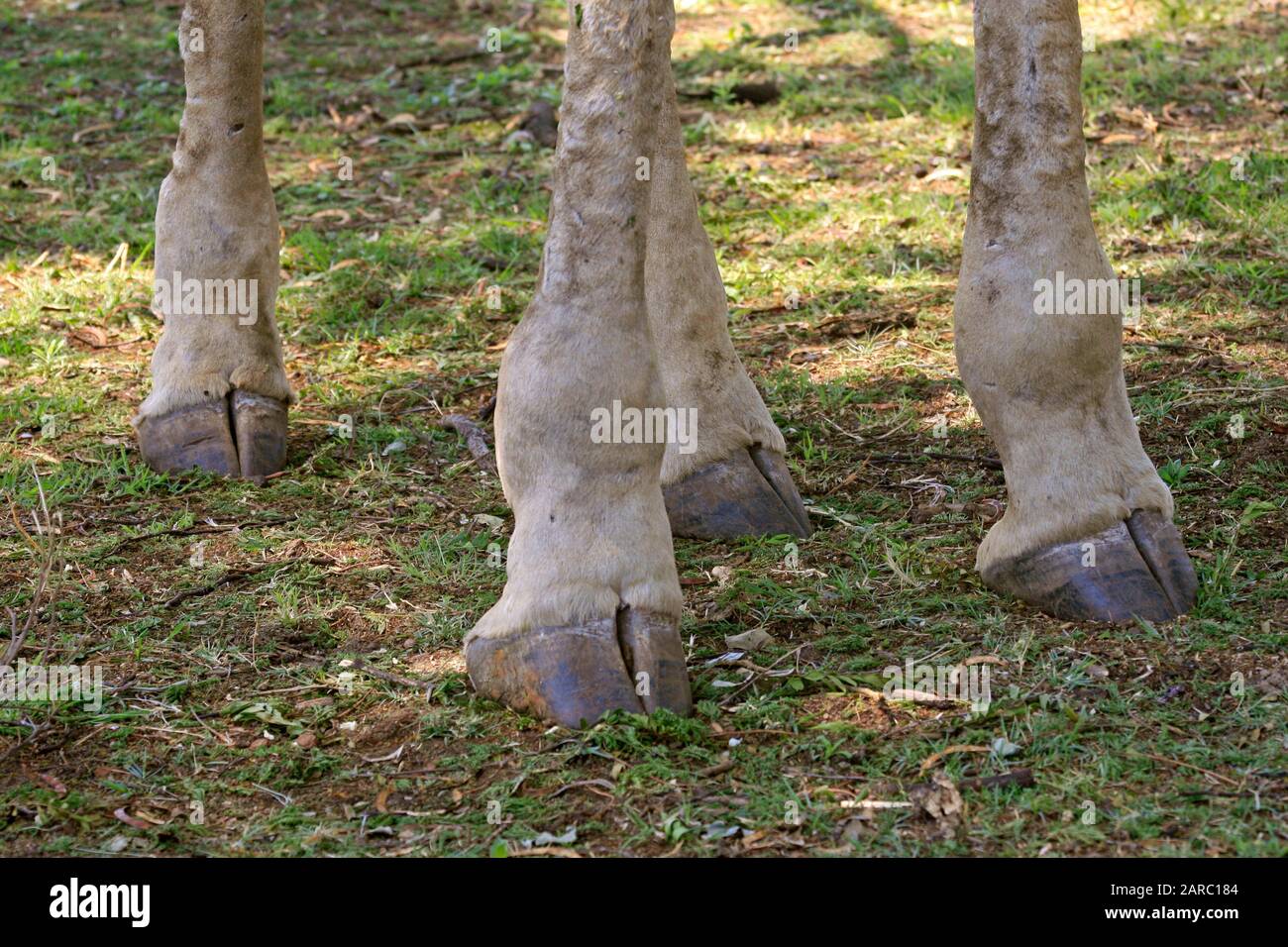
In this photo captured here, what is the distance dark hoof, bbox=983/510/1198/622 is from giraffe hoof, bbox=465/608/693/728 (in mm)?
863

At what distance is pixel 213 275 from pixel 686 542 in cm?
161

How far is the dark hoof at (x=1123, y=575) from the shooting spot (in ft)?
10.3

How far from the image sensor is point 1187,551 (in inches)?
135

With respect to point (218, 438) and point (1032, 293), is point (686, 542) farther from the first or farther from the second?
point (218, 438)

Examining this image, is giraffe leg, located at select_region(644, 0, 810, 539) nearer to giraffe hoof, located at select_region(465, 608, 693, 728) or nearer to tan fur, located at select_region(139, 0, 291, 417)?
giraffe hoof, located at select_region(465, 608, 693, 728)

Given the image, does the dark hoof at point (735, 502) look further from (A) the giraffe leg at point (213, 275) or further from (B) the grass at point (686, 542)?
(A) the giraffe leg at point (213, 275)

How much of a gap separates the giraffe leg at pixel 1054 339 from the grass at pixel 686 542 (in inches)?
5.2

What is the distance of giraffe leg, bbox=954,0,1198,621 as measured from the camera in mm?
3123

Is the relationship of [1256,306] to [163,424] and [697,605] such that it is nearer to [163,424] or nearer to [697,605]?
[697,605]

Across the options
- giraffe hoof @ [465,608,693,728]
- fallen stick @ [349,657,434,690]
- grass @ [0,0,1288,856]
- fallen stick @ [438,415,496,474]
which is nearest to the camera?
grass @ [0,0,1288,856]

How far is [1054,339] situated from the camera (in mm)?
3133

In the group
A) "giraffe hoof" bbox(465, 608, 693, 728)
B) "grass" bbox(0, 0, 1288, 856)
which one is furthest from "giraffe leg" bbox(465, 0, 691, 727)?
"grass" bbox(0, 0, 1288, 856)

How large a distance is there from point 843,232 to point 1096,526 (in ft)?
10.2

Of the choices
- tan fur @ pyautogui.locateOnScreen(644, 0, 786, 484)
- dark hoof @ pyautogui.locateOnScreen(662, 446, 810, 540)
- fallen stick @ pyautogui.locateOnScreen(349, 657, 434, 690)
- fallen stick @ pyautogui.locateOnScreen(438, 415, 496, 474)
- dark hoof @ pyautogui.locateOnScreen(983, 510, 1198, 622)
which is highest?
tan fur @ pyautogui.locateOnScreen(644, 0, 786, 484)
